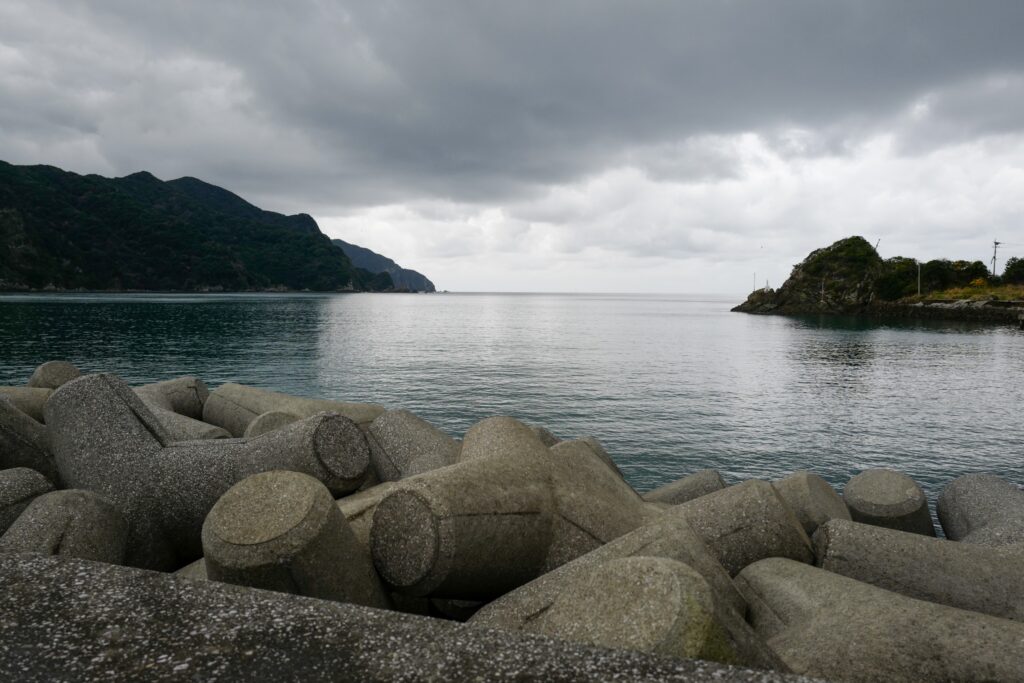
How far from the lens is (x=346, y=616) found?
2668 mm

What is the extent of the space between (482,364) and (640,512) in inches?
1297

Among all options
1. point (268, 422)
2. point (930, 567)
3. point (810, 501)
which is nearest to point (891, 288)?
point (810, 501)

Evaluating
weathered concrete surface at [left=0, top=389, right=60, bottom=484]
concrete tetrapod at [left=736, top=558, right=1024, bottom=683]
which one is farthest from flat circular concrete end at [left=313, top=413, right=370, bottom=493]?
concrete tetrapod at [left=736, top=558, right=1024, bottom=683]

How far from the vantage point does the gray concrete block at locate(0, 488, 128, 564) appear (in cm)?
511

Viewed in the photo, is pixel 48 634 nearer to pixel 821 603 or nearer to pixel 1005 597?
pixel 821 603

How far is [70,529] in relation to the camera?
5.28 m

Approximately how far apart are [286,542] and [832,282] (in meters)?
142

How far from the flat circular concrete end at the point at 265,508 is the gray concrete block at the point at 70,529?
169 centimetres

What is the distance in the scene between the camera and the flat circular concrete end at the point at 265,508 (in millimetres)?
4246

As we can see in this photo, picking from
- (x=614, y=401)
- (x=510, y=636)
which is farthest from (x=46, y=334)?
(x=510, y=636)

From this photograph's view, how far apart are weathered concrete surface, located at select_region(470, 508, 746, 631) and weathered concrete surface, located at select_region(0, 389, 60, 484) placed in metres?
6.28

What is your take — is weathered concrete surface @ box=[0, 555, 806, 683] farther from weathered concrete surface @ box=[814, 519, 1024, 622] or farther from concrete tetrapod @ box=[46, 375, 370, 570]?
weathered concrete surface @ box=[814, 519, 1024, 622]

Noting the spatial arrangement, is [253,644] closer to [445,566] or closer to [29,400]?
[445,566]

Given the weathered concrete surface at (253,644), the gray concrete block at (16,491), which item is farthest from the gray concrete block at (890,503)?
the gray concrete block at (16,491)
